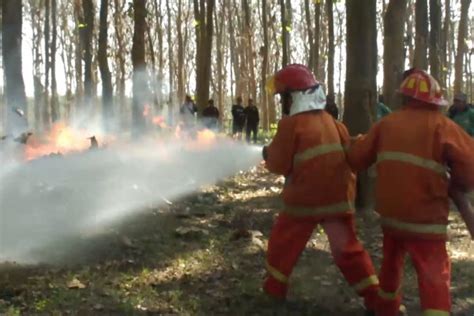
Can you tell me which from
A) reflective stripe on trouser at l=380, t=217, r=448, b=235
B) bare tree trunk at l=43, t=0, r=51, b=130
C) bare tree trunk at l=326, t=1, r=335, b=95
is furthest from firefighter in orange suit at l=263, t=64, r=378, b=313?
bare tree trunk at l=43, t=0, r=51, b=130

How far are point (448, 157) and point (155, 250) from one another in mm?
3518

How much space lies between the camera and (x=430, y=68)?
17766mm

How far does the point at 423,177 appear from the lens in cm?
450

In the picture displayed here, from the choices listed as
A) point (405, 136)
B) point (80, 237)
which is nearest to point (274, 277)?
point (405, 136)

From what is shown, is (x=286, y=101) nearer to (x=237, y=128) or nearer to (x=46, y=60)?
(x=237, y=128)

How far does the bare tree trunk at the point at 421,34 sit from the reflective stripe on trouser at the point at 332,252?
493 inches

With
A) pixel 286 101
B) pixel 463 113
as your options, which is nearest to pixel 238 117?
pixel 463 113

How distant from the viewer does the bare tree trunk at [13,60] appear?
14.1m

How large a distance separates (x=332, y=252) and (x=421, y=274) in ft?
3.08

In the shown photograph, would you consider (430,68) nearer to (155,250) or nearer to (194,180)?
(194,180)

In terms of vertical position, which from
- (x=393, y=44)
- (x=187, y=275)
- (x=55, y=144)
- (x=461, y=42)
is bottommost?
(x=187, y=275)

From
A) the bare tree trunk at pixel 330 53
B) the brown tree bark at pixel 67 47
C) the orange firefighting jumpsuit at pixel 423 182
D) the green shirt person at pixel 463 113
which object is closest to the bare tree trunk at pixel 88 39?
the bare tree trunk at pixel 330 53

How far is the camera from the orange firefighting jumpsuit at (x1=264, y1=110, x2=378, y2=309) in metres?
5.13

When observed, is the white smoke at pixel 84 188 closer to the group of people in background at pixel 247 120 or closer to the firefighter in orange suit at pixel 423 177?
the firefighter in orange suit at pixel 423 177
